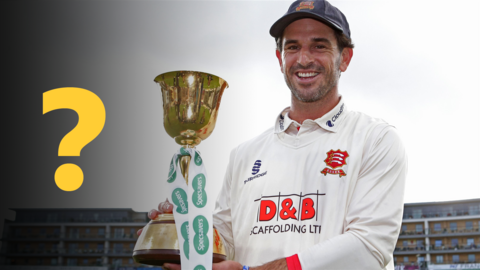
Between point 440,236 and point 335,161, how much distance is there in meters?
67.4

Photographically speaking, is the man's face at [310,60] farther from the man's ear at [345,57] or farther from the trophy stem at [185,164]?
the trophy stem at [185,164]

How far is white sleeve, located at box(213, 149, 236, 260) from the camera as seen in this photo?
2.13 metres

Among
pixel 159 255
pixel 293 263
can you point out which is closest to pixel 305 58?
pixel 293 263

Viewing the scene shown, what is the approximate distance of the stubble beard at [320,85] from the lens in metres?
2.05

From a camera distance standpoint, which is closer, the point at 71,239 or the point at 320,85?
the point at 320,85

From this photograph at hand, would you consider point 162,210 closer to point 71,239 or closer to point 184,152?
point 184,152

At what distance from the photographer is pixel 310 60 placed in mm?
2033

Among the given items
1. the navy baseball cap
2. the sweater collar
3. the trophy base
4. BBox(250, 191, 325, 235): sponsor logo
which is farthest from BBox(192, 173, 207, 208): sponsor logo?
the navy baseball cap

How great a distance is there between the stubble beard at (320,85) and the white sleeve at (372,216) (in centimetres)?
31

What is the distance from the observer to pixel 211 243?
174cm

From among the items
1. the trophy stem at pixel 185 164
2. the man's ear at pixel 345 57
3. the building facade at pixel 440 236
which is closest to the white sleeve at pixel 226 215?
the trophy stem at pixel 185 164

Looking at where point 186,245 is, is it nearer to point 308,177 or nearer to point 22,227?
point 308,177

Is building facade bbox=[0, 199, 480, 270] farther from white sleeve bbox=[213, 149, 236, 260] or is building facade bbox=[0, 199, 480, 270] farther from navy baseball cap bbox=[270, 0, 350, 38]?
navy baseball cap bbox=[270, 0, 350, 38]

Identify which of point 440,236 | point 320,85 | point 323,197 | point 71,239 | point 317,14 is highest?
point 317,14
